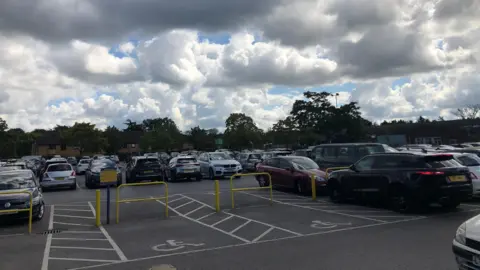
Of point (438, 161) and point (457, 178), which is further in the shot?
point (438, 161)

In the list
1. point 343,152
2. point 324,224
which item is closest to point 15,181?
point 324,224

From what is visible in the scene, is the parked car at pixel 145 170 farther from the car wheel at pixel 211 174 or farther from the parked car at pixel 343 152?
the parked car at pixel 343 152

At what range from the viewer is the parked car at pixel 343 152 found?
59.9 ft

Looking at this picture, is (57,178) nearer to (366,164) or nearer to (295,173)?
(295,173)

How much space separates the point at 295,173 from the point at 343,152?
11.3 ft

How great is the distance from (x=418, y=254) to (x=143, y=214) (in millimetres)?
8246

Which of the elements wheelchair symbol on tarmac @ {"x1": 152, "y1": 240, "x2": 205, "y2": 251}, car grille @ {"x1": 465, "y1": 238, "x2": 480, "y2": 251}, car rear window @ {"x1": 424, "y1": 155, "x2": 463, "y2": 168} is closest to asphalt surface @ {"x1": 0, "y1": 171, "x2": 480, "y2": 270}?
wheelchair symbol on tarmac @ {"x1": 152, "y1": 240, "x2": 205, "y2": 251}

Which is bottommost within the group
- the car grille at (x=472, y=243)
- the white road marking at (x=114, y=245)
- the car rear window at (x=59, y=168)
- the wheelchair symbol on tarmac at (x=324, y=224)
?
the white road marking at (x=114, y=245)

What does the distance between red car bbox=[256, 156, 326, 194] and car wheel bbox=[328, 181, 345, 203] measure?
3.65ft

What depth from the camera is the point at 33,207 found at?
11734 mm

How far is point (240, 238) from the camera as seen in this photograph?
9.45 meters

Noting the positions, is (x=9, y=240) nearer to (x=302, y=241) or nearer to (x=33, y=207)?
(x=33, y=207)

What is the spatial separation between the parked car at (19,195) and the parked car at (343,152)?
36.8 ft

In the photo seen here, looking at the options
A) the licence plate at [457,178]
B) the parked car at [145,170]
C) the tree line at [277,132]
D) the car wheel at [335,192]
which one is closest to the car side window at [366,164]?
the car wheel at [335,192]
